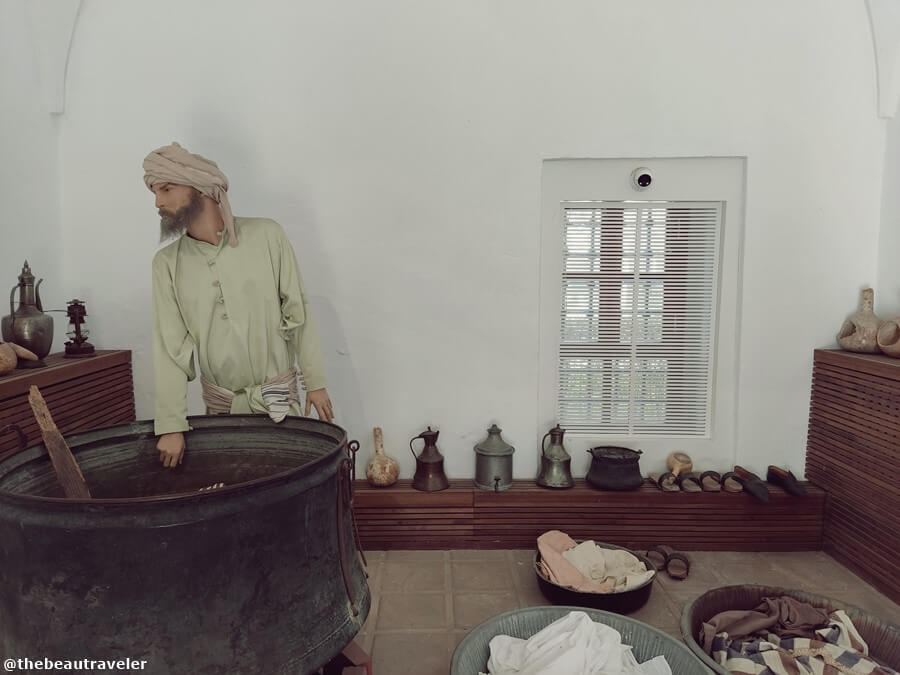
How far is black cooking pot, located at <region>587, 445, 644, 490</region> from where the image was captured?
10.5ft

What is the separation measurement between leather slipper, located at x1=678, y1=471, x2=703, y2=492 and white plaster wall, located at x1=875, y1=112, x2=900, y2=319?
1.33m

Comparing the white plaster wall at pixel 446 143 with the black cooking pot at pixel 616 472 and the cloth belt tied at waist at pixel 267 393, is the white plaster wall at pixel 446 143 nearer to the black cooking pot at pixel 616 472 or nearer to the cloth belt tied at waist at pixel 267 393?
the black cooking pot at pixel 616 472

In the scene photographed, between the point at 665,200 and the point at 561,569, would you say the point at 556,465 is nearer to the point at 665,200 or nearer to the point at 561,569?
the point at 561,569

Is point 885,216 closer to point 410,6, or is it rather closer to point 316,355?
point 410,6

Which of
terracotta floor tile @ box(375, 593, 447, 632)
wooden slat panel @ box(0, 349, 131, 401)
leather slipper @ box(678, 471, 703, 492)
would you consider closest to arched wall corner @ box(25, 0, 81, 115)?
wooden slat panel @ box(0, 349, 131, 401)

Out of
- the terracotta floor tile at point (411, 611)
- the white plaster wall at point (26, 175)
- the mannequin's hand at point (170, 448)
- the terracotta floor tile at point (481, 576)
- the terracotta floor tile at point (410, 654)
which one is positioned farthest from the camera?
the terracotta floor tile at point (481, 576)

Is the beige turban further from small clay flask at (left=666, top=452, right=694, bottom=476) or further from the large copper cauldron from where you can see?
small clay flask at (left=666, top=452, right=694, bottom=476)

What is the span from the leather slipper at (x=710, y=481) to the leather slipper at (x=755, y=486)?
128 millimetres

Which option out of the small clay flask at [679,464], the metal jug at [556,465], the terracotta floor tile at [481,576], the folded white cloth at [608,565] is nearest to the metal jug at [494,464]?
the metal jug at [556,465]

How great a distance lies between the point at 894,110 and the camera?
318 centimetres

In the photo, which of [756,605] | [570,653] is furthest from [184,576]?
[756,605]

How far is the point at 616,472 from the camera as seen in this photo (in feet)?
10.5

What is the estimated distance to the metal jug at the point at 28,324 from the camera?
2518 mm

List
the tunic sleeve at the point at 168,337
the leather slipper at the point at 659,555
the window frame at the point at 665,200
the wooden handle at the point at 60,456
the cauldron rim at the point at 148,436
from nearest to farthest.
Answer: the cauldron rim at the point at 148,436
the wooden handle at the point at 60,456
the tunic sleeve at the point at 168,337
the leather slipper at the point at 659,555
the window frame at the point at 665,200
